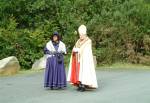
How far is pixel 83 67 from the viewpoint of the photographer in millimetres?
14367

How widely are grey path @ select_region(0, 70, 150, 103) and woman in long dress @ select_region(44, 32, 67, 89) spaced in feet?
0.78

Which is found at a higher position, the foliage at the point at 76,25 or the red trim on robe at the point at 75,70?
the foliage at the point at 76,25

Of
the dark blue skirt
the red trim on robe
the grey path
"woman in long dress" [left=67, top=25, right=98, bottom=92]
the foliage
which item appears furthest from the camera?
the foliage

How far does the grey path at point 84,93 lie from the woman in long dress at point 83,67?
26 centimetres

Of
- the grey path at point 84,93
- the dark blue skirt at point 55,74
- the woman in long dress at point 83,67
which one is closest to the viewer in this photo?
the grey path at point 84,93

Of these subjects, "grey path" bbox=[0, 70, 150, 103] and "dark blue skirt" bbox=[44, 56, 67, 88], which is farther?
"dark blue skirt" bbox=[44, 56, 67, 88]

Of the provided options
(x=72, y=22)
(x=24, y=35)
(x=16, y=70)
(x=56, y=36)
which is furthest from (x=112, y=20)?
(x=56, y=36)

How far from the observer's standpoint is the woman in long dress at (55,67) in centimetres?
1462

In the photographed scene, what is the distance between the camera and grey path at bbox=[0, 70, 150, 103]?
13062mm

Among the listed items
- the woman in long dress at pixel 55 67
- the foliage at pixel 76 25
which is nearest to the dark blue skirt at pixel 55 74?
the woman in long dress at pixel 55 67

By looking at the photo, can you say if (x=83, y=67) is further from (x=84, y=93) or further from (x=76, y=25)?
(x=76, y=25)

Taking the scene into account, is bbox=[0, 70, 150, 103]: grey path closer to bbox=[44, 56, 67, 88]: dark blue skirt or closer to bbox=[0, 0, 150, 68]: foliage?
bbox=[44, 56, 67, 88]: dark blue skirt

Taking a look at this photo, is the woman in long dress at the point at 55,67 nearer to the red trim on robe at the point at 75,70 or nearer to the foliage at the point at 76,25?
the red trim on robe at the point at 75,70

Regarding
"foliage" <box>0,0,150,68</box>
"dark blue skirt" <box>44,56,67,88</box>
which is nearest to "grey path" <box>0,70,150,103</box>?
"dark blue skirt" <box>44,56,67,88</box>
